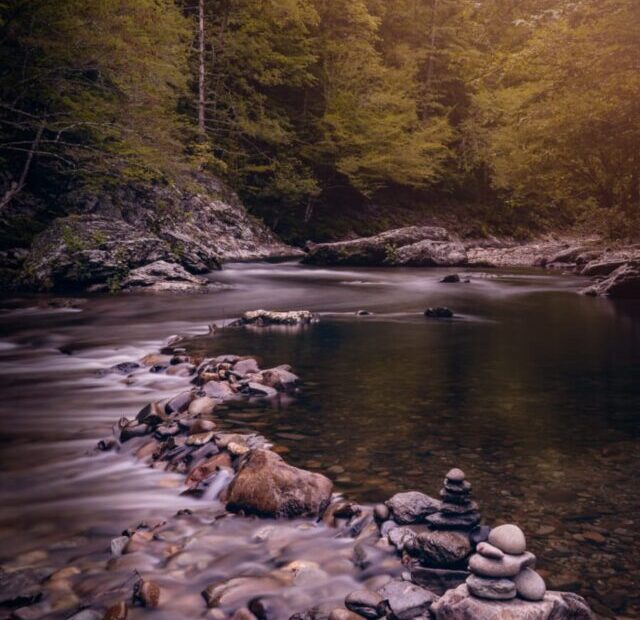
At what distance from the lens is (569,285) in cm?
2089

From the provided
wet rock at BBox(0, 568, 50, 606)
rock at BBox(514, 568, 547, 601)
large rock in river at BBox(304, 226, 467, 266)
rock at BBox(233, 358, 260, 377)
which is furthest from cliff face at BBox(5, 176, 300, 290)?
rock at BBox(514, 568, 547, 601)

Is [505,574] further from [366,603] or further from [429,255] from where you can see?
[429,255]

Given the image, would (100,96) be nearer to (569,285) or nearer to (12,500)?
(12,500)

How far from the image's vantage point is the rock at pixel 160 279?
18.5m

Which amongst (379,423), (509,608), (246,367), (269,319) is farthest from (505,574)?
(269,319)

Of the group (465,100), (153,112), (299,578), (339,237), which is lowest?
(299,578)

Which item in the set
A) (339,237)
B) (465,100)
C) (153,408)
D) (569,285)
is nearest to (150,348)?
(153,408)

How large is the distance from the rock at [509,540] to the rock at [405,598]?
1.42 feet

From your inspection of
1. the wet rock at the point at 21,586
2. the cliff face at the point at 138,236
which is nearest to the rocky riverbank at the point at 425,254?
the cliff face at the point at 138,236

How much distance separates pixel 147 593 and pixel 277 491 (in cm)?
128

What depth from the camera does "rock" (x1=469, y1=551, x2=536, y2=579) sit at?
306 cm

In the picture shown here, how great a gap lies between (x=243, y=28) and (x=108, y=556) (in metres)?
34.0

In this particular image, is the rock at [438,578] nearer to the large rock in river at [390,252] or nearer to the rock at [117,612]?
the rock at [117,612]

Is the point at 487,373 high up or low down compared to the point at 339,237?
down
